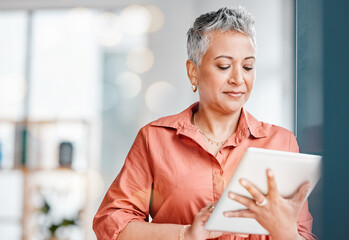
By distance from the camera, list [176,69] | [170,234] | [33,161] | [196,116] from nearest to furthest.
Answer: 1. [170,234]
2. [196,116]
3. [176,69]
4. [33,161]

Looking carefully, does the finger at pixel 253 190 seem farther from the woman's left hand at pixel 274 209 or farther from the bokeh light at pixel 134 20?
the bokeh light at pixel 134 20

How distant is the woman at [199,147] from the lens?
2.94 ft

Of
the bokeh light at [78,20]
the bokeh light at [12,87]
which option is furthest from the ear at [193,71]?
the bokeh light at [12,87]

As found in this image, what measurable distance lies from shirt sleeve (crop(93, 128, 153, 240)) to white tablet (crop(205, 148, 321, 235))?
0.24m

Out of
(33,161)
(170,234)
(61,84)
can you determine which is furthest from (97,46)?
(170,234)

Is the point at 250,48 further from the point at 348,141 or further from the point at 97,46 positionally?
the point at 97,46

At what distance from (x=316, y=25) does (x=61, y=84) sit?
3043 mm

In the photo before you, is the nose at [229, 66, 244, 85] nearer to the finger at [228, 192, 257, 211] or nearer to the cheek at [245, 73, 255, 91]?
the cheek at [245, 73, 255, 91]

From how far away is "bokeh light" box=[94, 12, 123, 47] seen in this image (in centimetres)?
335

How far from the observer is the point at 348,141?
505 millimetres

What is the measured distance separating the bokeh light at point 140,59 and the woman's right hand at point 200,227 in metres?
2.34

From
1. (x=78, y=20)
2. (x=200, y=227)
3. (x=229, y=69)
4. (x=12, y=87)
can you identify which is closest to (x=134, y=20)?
(x=78, y=20)

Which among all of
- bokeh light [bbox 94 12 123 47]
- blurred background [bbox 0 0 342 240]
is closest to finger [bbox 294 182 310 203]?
blurred background [bbox 0 0 342 240]

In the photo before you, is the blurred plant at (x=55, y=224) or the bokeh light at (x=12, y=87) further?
the bokeh light at (x=12, y=87)
